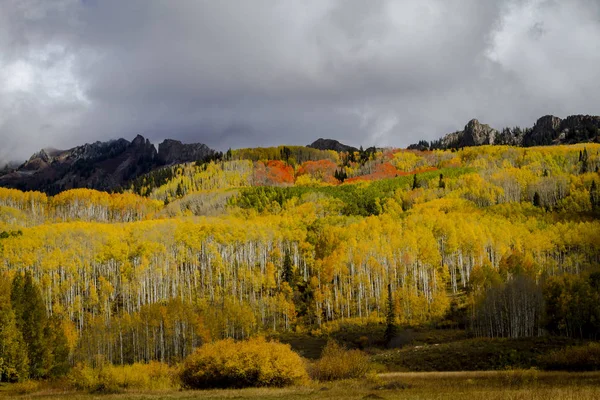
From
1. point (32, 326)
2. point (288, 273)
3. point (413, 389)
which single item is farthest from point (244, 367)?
point (288, 273)

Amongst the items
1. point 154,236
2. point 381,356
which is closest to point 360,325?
point 381,356

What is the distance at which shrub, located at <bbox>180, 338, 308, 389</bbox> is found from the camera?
5891cm

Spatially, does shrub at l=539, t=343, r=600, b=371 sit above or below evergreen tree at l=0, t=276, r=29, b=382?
below

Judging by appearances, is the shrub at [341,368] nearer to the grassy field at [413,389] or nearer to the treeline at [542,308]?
the grassy field at [413,389]

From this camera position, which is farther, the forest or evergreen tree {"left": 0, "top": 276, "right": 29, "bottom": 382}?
the forest

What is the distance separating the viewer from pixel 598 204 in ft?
636

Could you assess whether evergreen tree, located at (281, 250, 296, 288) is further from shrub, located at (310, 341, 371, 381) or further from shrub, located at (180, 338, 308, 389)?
shrub, located at (180, 338, 308, 389)

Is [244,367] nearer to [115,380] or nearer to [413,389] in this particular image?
[115,380]

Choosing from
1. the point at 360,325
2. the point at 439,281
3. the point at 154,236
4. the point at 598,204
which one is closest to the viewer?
the point at 360,325

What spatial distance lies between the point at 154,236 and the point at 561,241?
115 m

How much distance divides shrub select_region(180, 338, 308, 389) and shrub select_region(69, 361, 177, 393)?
3.14 metres

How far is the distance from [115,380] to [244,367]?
12.9 metres

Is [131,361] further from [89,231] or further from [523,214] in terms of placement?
[523,214]

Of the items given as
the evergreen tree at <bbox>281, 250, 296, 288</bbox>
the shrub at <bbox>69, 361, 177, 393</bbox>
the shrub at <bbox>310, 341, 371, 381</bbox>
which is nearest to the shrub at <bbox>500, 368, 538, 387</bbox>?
the shrub at <bbox>310, 341, 371, 381</bbox>
